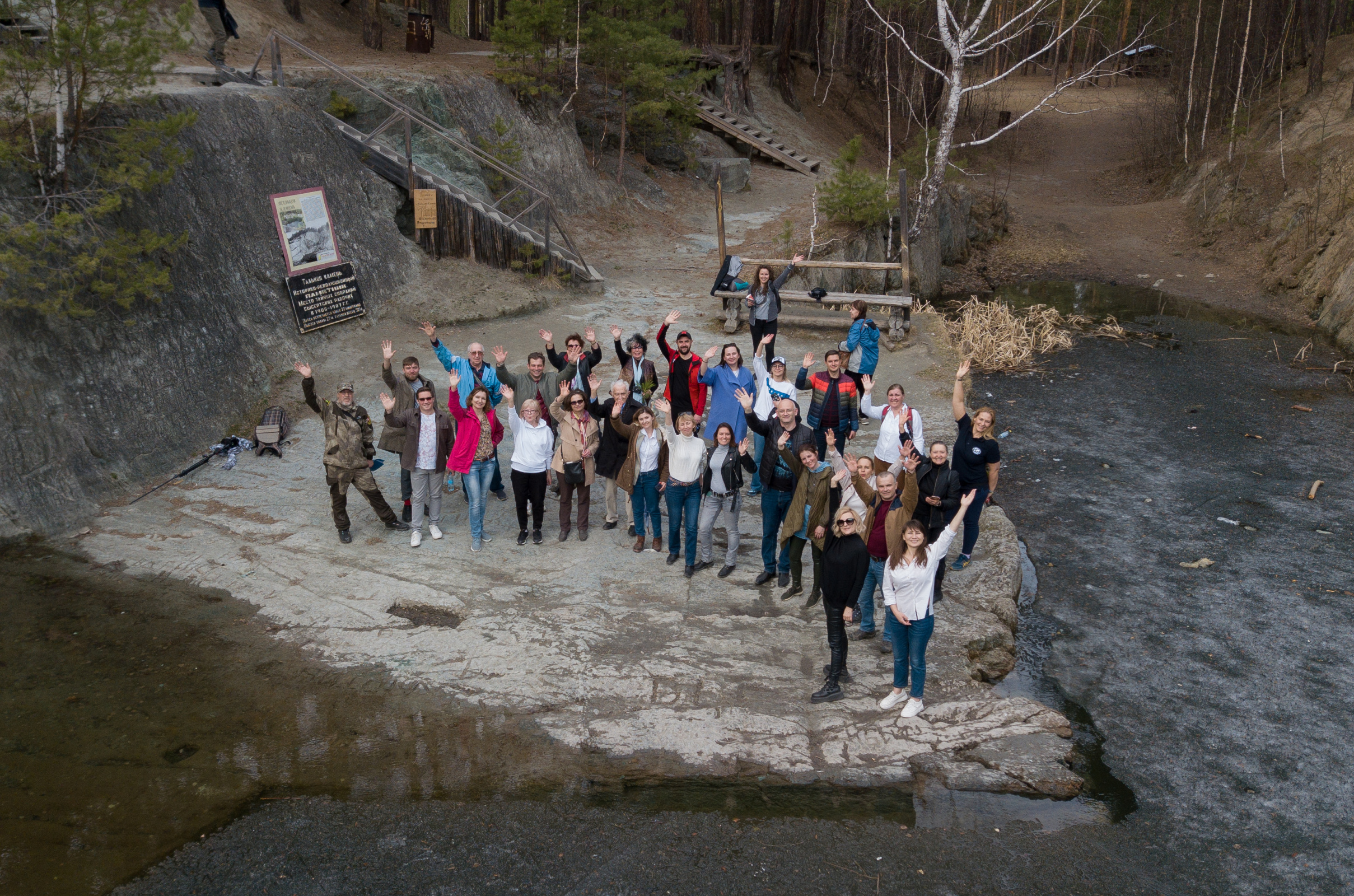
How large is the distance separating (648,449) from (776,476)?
1192 mm

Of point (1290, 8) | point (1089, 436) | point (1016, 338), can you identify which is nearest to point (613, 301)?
point (1016, 338)

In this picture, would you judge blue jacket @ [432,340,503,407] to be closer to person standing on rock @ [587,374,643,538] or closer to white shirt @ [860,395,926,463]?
person standing on rock @ [587,374,643,538]

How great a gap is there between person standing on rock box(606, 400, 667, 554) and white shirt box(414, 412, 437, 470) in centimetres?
158

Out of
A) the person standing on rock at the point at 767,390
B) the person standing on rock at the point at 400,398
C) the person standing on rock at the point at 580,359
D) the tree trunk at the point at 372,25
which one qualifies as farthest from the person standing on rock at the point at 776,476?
the tree trunk at the point at 372,25

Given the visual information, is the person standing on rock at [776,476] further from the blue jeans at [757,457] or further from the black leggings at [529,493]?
the black leggings at [529,493]

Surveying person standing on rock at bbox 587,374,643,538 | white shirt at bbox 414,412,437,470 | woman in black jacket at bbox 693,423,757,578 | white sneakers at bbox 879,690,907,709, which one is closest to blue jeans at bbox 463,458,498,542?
white shirt at bbox 414,412,437,470

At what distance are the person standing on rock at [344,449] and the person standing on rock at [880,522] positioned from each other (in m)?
4.41

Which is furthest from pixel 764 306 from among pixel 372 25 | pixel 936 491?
pixel 372 25

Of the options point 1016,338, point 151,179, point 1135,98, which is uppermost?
point 1135,98

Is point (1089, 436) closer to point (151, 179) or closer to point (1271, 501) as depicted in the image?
point (1271, 501)

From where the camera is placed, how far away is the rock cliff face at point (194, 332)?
9.09 metres

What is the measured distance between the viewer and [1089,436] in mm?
12367

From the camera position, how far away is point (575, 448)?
8484 millimetres

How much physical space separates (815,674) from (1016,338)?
34.0 ft
